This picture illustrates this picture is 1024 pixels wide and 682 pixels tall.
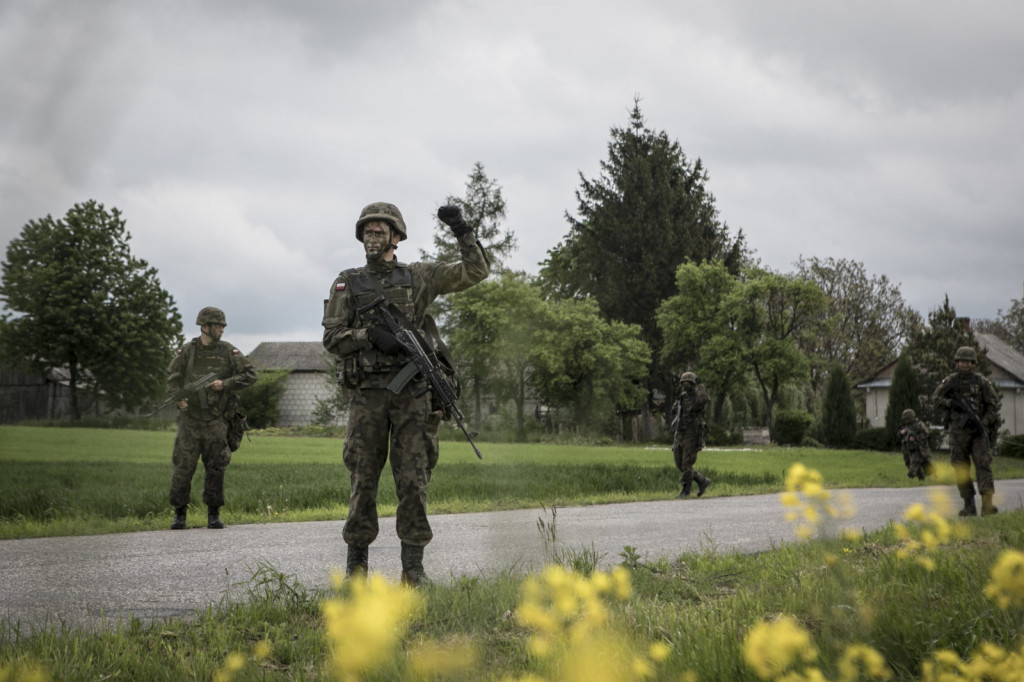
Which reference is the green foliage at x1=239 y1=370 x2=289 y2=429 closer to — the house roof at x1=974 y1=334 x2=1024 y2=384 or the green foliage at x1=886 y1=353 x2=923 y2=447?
the green foliage at x1=886 y1=353 x2=923 y2=447

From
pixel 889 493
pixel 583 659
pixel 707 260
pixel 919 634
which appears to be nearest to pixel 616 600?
pixel 919 634

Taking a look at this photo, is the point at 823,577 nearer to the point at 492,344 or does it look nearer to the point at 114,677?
the point at 114,677

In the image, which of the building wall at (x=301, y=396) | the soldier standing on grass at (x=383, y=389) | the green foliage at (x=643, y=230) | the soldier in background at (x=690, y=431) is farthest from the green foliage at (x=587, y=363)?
the soldier standing on grass at (x=383, y=389)

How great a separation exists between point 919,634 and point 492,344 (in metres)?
42.9

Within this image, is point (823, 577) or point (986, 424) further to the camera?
point (986, 424)

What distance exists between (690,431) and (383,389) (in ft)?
30.7

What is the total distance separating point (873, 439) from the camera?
3772 centimetres

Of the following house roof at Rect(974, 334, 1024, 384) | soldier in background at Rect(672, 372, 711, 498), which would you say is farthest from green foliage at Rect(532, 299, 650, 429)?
soldier in background at Rect(672, 372, 711, 498)

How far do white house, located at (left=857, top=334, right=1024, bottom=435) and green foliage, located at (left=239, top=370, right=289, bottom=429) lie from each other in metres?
38.5

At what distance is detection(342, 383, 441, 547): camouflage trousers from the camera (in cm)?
519

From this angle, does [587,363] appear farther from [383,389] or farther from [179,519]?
[383,389]

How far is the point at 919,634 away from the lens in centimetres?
307

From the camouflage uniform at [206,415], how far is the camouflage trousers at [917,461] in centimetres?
1576

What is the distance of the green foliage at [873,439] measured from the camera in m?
37.2
